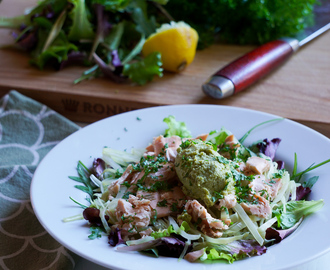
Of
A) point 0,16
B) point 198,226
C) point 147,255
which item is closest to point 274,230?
point 198,226

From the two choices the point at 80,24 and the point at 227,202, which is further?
the point at 80,24

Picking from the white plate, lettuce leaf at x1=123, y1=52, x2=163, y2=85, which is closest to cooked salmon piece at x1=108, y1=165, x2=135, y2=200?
the white plate

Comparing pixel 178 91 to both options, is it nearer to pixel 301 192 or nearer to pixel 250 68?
pixel 250 68

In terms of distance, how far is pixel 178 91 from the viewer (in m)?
4.07

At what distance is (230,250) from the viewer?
2.19 m

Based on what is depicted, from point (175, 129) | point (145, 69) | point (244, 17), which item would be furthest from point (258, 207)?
point (244, 17)

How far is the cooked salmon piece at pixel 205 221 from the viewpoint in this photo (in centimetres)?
227

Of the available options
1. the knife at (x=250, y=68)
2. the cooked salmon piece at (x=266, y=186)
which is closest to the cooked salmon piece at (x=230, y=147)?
the cooked salmon piece at (x=266, y=186)

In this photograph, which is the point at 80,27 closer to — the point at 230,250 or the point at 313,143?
the point at 313,143

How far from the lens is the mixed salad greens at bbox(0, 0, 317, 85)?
175 inches

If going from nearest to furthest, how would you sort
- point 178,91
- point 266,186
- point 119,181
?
point 266,186, point 119,181, point 178,91

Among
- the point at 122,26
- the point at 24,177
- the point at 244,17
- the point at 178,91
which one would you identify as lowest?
the point at 24,177

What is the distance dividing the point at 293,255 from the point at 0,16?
4.78 m

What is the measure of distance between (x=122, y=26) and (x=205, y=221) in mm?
2968
